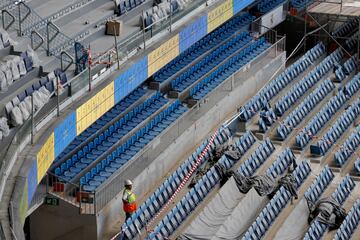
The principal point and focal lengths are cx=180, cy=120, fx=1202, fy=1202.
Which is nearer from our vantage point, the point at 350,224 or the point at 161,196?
the point at 161,196

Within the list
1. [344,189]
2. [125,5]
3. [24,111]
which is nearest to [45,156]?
[24,111]

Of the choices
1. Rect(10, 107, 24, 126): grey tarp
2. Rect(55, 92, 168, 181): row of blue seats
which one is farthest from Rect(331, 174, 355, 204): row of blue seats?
Rect(10, 107, 24, 126): grey tarp

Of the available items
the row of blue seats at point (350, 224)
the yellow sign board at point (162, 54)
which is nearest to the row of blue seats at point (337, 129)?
the row of blue seats at point (350, 224)

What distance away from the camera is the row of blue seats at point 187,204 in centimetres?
2270

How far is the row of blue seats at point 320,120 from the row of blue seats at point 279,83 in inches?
51.8

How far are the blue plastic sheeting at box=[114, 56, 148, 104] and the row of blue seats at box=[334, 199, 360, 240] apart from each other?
5.13 metres

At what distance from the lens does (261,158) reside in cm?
2692

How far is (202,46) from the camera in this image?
31891 millimetres

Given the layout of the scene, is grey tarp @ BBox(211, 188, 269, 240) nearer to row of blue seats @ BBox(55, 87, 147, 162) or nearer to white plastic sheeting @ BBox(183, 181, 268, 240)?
white plastic sheeting @ BBox(183, 181, 268, 240)

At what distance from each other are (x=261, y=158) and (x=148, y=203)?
432cm

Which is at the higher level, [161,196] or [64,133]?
[64,133]

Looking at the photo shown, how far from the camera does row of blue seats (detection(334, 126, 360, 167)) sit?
27516mm

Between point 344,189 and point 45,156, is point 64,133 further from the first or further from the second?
point 344,189

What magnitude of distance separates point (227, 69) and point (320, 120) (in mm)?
2963
